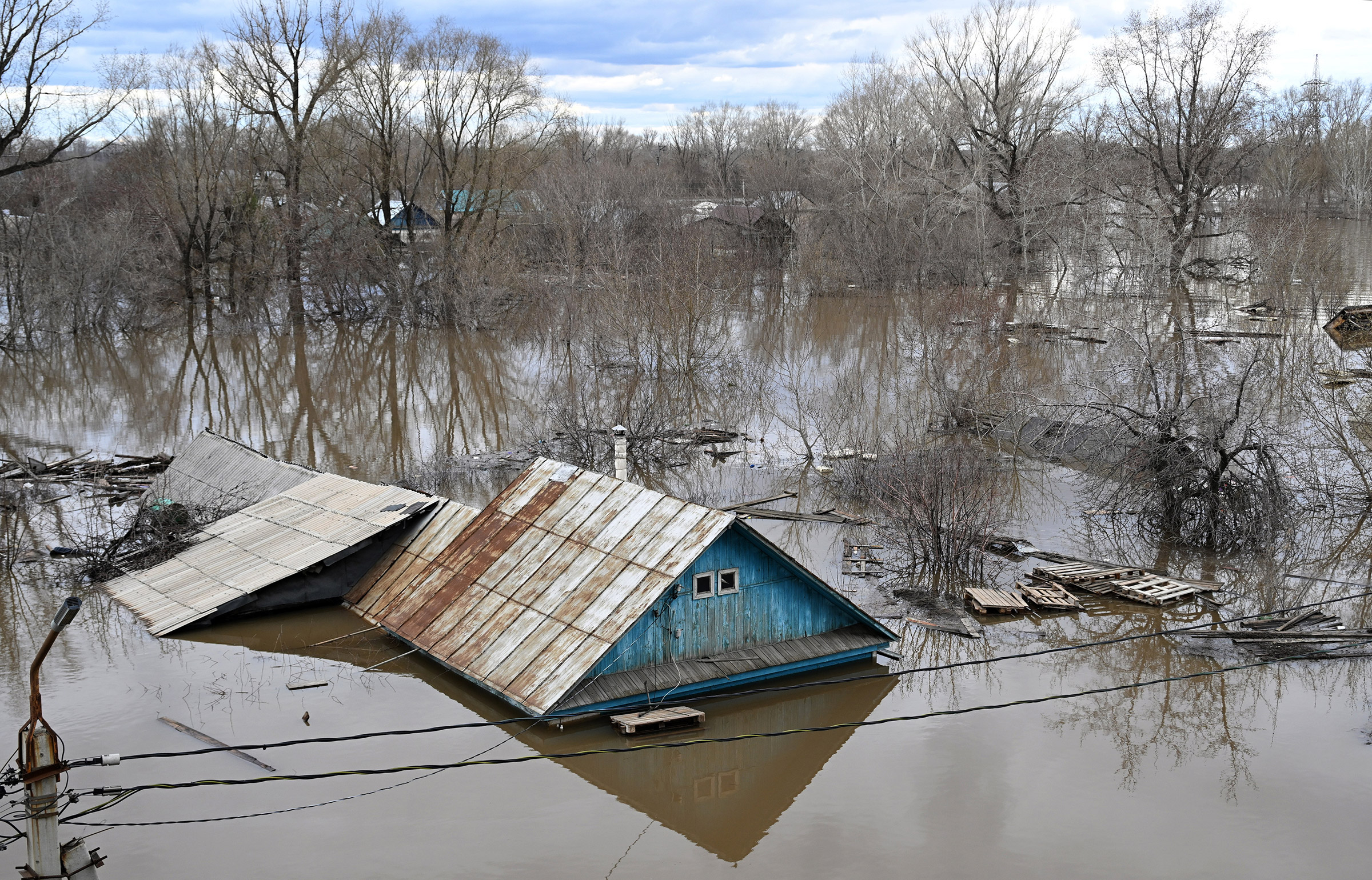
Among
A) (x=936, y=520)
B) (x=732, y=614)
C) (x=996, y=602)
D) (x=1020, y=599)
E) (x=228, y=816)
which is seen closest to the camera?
(x=228, y=816)

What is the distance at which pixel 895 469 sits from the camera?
65.8 feet

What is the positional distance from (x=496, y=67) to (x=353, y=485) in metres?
38.2

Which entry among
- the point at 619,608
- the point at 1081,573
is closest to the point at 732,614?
the point at 619,608

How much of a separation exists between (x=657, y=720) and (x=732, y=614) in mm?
1893

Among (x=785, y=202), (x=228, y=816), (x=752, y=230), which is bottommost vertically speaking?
(x=228, y=816)

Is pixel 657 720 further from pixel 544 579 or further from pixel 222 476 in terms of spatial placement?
pixel 222 476

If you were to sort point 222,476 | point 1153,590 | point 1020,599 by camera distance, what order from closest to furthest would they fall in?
point 1020,599 < point 1153,590 < point 222,476

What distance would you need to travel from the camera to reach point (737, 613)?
13547mm

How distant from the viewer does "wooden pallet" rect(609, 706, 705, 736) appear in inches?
478

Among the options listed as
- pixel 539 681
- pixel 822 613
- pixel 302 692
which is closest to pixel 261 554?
pixel 302 692

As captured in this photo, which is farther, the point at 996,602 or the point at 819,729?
the point at 996,602

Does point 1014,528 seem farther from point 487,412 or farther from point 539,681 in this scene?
point 487,412

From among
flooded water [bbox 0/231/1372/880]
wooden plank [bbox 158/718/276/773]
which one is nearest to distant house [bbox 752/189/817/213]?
flooded water [bbox 0/231/1372/880]

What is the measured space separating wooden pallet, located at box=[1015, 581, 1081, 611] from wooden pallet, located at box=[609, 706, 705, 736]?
6.51 m
